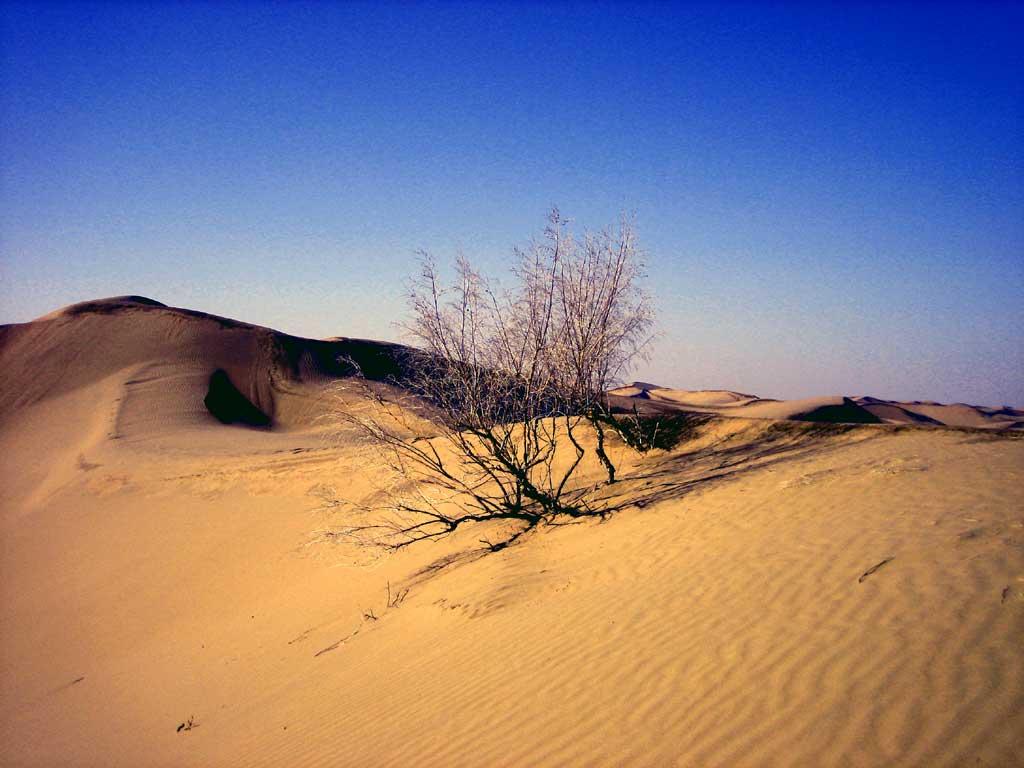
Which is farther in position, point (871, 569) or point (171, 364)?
point (171, 364)

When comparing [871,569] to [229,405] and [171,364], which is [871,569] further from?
[171,364]

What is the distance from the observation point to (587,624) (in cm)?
578

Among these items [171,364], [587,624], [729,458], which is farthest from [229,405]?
[587,624]

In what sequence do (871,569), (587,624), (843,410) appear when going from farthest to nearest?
1. (843,410)
2. (587,624)
3. (871,569)

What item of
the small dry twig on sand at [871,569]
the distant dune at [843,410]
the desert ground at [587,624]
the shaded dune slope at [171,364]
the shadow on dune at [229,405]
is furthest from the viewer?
the shaded dune slope at [171,364]

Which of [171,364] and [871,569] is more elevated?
[171,364]

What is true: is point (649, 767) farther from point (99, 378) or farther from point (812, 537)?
point (99, 378)

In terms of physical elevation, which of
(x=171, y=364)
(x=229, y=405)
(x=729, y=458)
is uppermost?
(x=171, y=364)

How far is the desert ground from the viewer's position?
12.1 ft

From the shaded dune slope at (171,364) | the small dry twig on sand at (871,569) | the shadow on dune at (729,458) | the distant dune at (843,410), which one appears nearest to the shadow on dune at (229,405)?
the shaded dune slope at (171,364)

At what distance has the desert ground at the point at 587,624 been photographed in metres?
3.70

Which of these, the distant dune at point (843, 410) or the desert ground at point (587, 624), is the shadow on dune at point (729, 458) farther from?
the distant dune at point (843, 410)

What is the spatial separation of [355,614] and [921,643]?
7.75 meters

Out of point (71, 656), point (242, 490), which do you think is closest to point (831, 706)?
point (71, 656)
